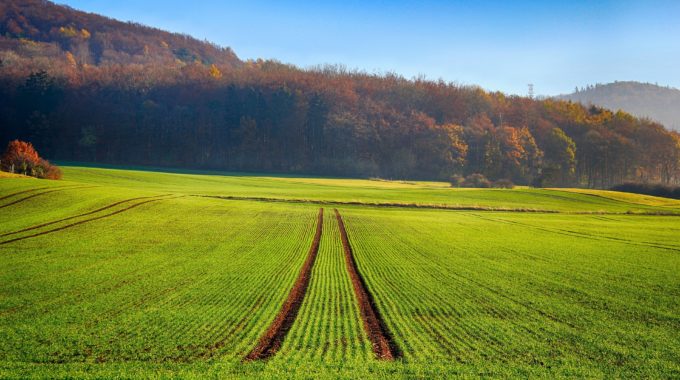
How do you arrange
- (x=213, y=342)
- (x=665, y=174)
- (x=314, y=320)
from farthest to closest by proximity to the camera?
(x=665, y=174), (x=314, y=320), (x=213, y=342)

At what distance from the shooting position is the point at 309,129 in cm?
12125

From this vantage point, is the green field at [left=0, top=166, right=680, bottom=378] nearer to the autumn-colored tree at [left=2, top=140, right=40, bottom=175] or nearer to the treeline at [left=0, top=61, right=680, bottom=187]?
the autumn-colored tree at [left=2, top=140, right=40, bottom=175]

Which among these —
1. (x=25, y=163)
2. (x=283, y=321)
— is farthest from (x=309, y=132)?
(x=283, y=321)

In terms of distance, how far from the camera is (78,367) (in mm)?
10180

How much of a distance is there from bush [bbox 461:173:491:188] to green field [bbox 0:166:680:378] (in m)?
59.5

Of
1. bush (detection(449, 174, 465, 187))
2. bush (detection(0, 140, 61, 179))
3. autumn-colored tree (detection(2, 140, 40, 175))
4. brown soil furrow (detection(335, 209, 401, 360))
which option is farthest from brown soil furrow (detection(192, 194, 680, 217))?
bush (detection(449, 174, 465, 187))

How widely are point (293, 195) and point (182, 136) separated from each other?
216 ft

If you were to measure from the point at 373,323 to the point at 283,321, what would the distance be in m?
2.57

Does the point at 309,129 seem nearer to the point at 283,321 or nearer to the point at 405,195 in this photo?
the point at 405,195

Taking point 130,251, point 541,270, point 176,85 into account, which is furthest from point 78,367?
point 176,85

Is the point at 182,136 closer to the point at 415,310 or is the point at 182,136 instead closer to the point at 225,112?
the point at 225,112

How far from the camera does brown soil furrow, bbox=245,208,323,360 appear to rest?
37.9 ft

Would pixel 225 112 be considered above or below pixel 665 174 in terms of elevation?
above

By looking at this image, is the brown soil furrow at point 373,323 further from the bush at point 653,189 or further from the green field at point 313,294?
the bush at point 653,189
